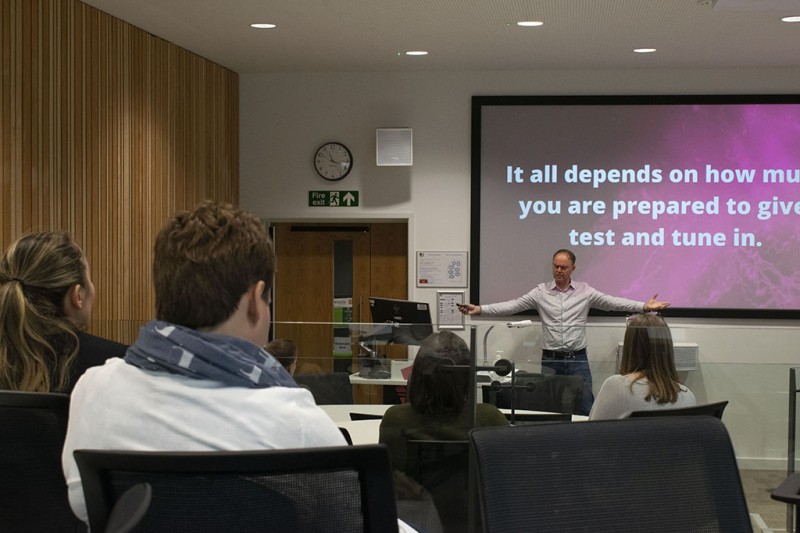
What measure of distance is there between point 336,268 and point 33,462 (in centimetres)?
668

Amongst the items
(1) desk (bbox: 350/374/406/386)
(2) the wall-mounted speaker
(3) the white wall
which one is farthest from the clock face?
(1) desk (bbox: 350/374/406/386)

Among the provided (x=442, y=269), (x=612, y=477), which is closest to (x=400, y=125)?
(x=442, y=269)

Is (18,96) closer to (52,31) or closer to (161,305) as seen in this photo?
(52,31)

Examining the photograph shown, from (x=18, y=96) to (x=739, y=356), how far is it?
3748 mm

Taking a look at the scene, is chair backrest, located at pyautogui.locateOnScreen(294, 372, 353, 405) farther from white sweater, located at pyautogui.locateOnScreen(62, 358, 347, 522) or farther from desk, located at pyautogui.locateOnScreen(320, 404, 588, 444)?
white sweater, located at pyautogui.locateOnScreen(62, 358, 347, 522)

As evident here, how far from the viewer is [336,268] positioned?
8539 millimetres

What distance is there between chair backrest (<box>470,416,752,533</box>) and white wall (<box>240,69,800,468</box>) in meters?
6.18

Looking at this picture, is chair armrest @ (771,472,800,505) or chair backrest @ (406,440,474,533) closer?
chair armrest @ (771,472,800,505)

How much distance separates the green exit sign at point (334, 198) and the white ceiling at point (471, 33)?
1.04m

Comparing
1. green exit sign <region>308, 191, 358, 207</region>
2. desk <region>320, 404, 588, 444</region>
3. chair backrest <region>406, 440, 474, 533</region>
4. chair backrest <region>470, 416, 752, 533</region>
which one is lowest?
chair backrest <region>406, 440, 474, 533</region>

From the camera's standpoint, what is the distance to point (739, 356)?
148 inches

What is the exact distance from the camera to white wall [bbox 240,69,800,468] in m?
7.91

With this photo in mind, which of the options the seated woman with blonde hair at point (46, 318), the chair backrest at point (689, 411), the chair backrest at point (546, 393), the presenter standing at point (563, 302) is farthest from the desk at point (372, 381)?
the presenter standing at point (563, 302)

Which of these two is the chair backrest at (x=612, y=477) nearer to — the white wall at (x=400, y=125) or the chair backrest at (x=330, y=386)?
the chair backrest at (x=330, y=386)
